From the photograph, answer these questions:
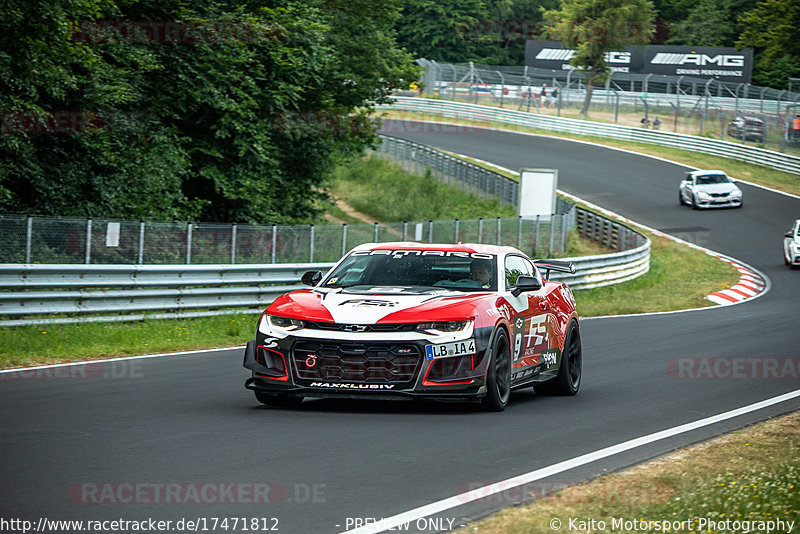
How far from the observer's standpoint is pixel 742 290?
99.7 ft

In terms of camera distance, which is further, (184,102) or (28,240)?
(184,102)

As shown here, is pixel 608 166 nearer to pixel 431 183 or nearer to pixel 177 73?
pixel 431 183

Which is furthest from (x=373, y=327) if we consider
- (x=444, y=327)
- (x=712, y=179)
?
(x=712, y=179)

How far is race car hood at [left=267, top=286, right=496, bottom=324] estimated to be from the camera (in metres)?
9.30

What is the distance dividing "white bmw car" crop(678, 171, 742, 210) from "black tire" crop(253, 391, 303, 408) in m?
38.2

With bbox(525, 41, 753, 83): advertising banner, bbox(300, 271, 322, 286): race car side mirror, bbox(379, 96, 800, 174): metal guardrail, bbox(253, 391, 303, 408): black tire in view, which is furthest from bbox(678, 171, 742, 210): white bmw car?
bbox(253, 391, 303, 408): black tire

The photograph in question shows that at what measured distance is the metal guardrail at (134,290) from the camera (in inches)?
603

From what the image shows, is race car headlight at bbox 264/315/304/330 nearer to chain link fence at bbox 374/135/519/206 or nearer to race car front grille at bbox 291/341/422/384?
race car front grille at bbox 291/341/422/384

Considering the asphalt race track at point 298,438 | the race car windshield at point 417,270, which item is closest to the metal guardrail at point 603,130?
the asphalt race track at point 298,438

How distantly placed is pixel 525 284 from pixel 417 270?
3.32 feet

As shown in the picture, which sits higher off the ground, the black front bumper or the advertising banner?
the advertising banner

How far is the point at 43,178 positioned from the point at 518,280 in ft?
46.7

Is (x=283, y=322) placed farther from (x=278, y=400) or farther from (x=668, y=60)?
(x=668, y=60)

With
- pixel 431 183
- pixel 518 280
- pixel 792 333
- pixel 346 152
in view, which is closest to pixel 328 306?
pixel 518 280
